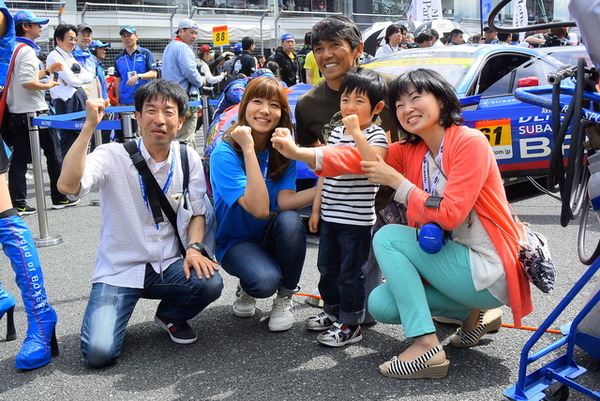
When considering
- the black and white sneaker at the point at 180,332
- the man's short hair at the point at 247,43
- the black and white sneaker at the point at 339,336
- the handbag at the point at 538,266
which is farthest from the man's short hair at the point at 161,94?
the man's short hair at the point at 247,43

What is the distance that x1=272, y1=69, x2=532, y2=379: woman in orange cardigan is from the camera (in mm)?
2549

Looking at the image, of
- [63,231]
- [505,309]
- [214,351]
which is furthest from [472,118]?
[63,231]

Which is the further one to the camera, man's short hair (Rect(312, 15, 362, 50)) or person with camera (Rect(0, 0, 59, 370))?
man's short hair (Rect(312, 15, 362, 50))

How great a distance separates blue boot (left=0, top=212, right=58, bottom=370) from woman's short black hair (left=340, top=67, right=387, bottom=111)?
167cm

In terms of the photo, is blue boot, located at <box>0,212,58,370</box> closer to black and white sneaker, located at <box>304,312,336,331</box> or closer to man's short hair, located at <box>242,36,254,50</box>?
black and white sneaker, located at <box>304,312,336,331</box>

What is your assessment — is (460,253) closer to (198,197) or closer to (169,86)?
(198,197)

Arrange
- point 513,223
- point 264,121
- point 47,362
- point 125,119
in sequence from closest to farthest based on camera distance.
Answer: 1. point 513,223
2. point 47,362
3. point 264,121
4. point 125,119

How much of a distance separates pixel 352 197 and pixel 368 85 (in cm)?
53

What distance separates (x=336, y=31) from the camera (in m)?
3.29

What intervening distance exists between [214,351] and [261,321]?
449mm

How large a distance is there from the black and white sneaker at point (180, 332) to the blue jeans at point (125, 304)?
0.03 m

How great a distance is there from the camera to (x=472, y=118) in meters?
5.60

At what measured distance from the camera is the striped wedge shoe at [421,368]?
2.70m

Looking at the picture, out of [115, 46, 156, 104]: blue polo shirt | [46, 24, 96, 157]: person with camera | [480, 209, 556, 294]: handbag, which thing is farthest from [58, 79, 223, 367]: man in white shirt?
[115, 46, 156, 104]: blue polo shirt
